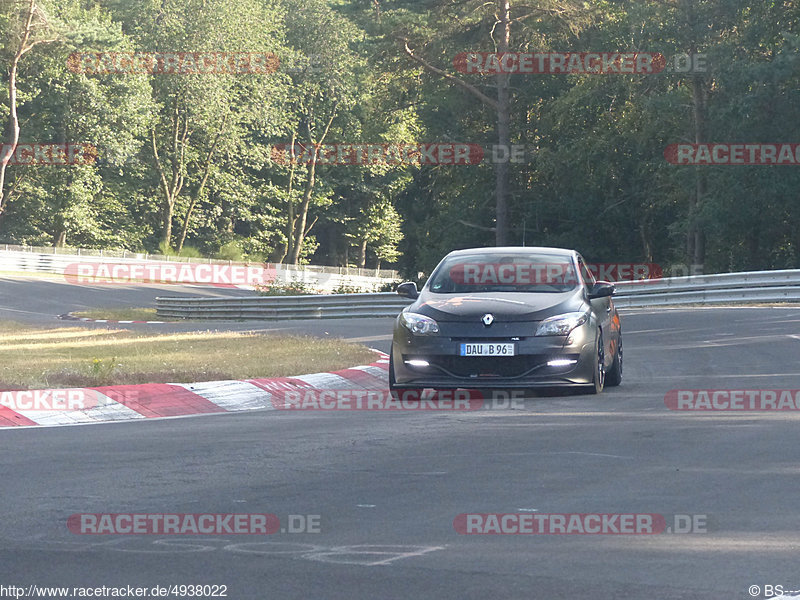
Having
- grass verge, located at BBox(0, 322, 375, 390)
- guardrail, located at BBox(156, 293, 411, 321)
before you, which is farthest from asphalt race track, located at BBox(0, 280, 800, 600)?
guardrail, located at BBox(156, 293, 411, 321)

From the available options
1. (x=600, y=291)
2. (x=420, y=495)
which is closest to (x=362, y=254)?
(x=600, y=291)

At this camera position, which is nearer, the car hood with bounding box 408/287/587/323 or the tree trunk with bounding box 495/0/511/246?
the car hood with bounding box 408/287/587/323

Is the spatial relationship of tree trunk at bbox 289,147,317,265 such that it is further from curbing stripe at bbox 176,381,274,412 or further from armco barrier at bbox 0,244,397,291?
curbing stripe at bbox 176,381,274,412

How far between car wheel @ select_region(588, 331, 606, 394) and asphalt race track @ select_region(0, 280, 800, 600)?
0.53 ft

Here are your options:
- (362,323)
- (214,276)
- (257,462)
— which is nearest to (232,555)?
(257,462)

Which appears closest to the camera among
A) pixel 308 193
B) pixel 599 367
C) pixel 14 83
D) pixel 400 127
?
pixel 599 367

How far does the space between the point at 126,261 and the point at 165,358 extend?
2010 inches

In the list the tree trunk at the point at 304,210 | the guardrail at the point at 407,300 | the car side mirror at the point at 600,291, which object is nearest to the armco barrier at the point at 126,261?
the tree trunk at the point at 304,210

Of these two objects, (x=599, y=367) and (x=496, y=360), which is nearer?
(x=496, y=360)

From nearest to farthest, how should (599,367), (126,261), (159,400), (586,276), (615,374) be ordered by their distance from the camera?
(159,400), (599,367), (615,374), (586,276), (126,261)

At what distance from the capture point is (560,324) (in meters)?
12.0

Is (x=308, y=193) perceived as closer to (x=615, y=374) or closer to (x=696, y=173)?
(x=696, y=173)

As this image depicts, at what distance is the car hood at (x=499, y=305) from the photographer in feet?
39.0

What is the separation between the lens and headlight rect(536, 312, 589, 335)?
1188 cm
